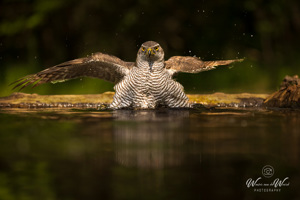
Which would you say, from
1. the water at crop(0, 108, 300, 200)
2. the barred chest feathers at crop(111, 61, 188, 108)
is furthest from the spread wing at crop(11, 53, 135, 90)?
the water at crop(0, 108, 300, 200)

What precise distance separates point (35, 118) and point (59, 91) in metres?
3.22

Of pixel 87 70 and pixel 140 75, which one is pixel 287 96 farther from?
pixel 87 70

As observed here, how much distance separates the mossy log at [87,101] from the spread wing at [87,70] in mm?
275

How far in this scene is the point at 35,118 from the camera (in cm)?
475

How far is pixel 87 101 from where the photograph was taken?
604 centimetres

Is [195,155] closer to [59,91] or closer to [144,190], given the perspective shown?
[144,190]

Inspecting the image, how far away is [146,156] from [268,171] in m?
0.78

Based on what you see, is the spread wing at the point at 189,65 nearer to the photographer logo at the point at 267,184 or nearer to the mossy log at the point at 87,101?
the mossy log at the point at 87,101

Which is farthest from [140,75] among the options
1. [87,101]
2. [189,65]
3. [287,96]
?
[287,96]

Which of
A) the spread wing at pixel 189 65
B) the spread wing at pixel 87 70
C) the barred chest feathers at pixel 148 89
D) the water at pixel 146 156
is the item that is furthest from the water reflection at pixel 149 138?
the spread wing at pixel 189 65

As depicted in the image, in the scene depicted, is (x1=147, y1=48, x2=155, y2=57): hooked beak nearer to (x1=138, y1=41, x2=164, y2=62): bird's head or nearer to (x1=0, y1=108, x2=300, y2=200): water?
(x1=138, y1=41, x2=164, y2=62): bird's head

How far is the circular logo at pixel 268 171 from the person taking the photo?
237 centimetres

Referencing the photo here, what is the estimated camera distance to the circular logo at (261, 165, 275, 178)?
93.5 inches

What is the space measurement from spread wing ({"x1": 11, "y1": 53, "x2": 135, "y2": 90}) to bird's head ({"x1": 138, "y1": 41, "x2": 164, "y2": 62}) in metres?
0.25
